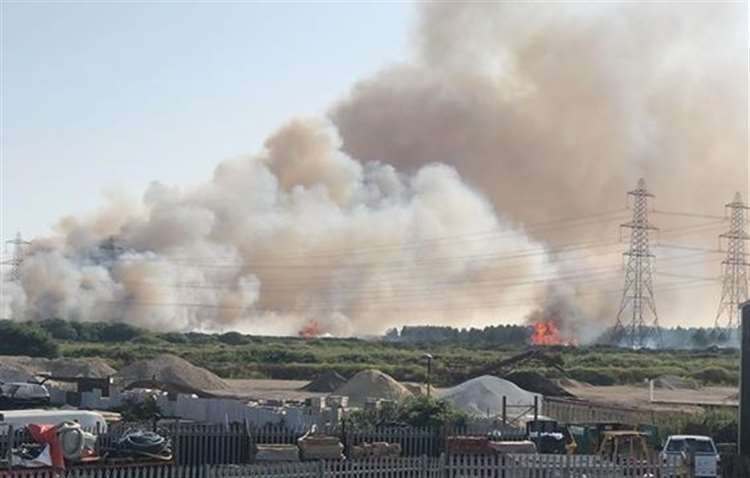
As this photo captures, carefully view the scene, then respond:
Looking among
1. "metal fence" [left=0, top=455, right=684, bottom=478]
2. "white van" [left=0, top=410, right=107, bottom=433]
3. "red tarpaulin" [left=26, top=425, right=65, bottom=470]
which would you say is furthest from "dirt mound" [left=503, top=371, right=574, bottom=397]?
"red tarpaulin" [left=26, top=425, right=65, bottom=470]

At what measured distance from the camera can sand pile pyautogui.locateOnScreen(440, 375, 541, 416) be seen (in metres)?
44.8

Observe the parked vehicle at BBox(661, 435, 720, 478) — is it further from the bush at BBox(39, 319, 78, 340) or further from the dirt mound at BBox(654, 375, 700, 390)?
the bush at BBox(39, 319, 78, 340)

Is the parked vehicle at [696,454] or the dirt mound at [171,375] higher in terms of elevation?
the dirt mound at [171,375]

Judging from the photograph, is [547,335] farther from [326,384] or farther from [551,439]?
[551,439]

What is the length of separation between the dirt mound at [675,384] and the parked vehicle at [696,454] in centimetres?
3998

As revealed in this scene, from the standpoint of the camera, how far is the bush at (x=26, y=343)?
254 feet

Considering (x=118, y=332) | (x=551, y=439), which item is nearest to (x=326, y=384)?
(x=551, y=439)

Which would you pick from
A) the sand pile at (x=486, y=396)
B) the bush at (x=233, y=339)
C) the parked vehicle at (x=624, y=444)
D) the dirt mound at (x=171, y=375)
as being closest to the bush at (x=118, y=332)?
the bush at (x=233, y=339)

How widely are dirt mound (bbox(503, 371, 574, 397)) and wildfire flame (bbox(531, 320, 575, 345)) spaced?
200ft

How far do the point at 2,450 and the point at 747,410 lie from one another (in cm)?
1507

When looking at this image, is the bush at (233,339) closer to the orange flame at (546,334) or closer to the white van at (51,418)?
the orange flame at (546,334)

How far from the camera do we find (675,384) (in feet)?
221

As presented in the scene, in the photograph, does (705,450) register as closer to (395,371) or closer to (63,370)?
(63,370)

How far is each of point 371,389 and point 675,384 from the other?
23448 millimetres
